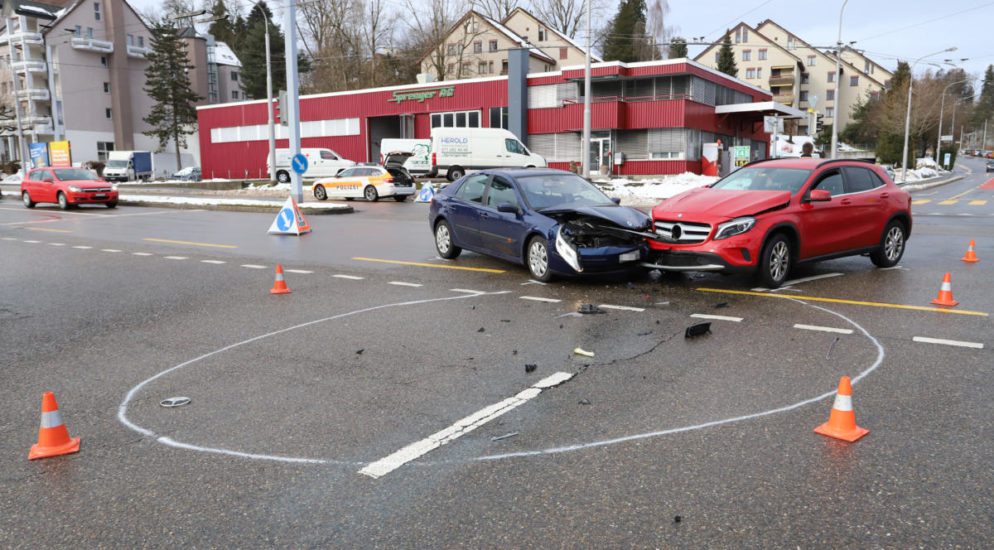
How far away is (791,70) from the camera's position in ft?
290

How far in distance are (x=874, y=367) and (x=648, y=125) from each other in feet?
123

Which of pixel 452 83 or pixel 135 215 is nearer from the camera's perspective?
pixel 135 215

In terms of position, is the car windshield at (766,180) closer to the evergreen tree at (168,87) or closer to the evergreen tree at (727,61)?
the evergreen tree at (168,87)

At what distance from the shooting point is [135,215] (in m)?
23.9

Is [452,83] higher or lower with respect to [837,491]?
higher

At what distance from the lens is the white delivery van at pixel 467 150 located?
1437 inches

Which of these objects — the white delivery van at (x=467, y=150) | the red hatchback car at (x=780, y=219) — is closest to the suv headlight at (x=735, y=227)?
the red hatchback car at (x=780, y=219)

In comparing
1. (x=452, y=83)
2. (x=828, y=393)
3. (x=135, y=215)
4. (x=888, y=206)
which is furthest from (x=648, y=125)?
(x=828, y=393)

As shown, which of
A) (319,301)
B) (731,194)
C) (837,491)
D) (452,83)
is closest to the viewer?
(837,491)

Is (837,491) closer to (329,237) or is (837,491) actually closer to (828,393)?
(828,393)

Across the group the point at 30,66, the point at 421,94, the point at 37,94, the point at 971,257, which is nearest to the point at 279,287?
the point at 971,257

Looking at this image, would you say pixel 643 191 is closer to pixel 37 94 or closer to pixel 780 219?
pixel 780 219

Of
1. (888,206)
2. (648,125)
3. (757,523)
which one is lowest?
(757,523)

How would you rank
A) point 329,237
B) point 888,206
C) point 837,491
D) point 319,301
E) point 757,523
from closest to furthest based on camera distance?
point 757,523 → point 837,491 → point 319,301 → point 888,206 → point 329,237
